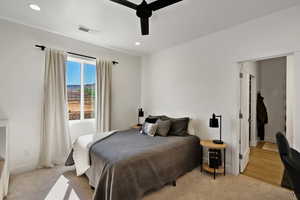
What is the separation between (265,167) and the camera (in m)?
3.12

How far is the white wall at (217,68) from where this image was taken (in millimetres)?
2344

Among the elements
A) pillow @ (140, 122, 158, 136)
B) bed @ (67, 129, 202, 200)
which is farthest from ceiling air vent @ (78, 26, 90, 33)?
pillow @ (140, 122, 158, 136)

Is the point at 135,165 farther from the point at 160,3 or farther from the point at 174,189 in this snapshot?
the point at 160,3

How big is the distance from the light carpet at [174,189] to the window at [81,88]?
140 centimetres

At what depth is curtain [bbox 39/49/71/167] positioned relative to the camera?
3.02 meters

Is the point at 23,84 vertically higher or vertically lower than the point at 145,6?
lower

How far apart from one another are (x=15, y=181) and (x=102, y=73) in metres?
2.65

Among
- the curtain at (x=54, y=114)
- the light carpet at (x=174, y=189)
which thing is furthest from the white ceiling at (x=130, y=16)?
the light carpet at (x=174, y=189)

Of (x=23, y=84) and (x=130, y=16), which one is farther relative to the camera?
(x=23, y=84)

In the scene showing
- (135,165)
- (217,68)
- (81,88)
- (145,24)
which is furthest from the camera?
(81,88)

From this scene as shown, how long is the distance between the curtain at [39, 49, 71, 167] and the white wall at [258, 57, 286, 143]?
5.71 m

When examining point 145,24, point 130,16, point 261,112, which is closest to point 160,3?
point 145,24

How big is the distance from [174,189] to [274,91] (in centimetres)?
453

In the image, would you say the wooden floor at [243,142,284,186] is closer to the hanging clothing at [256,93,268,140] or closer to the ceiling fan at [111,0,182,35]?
the hanging clothing at [256,93,268,140]
